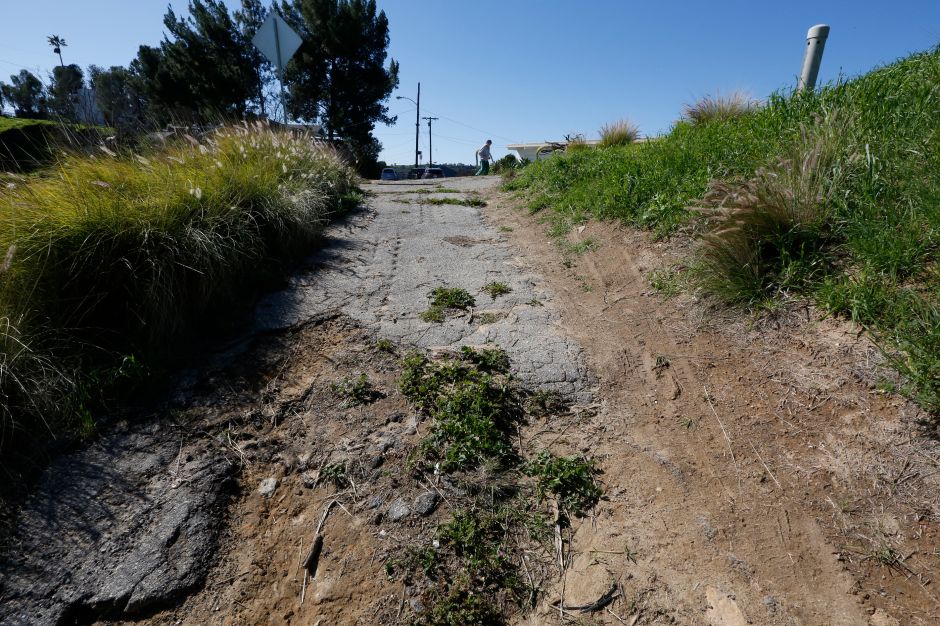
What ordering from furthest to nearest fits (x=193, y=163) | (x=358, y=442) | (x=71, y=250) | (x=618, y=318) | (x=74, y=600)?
(x=193, y=163), (x=618, y=318), (x=71, y=250), (x=358, y=442), (x=74, y=600)

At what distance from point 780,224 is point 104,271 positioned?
4.33 metres

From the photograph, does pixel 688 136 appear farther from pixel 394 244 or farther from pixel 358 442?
pixel 358 442

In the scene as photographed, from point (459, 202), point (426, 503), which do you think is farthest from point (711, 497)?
point (459, 202)

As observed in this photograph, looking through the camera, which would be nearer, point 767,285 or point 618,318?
point 767,285

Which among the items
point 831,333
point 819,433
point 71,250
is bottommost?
point 819,433

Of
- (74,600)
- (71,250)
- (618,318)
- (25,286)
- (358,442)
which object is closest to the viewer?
(74,600)

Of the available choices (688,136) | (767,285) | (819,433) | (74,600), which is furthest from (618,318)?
(688,136)

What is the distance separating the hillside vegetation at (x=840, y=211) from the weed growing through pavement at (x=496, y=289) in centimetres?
147

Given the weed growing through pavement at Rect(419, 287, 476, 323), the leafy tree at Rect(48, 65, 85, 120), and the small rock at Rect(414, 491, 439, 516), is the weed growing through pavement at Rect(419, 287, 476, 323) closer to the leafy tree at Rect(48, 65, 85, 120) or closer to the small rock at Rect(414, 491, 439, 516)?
the small rock at Rect(414, 491, 439, 516)

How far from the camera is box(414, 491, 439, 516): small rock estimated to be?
6.69 ft

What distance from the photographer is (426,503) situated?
207 cm

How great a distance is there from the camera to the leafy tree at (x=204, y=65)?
2281cm

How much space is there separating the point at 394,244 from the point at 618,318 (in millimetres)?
3069

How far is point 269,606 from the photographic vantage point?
69.4 inches
